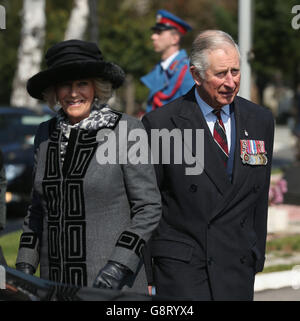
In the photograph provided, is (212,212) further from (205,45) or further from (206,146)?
(205,45)

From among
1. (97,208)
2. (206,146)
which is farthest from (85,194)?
(206,146)

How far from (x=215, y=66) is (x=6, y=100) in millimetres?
47990

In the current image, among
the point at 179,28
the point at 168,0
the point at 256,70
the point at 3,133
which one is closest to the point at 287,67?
the point at 256,70

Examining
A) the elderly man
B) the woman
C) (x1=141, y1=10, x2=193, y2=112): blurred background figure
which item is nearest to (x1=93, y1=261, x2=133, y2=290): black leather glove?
the woman

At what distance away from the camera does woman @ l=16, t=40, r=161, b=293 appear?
3.76 meters

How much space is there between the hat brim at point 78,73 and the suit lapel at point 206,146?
0.35 m

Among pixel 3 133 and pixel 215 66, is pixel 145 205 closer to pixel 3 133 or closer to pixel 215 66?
pixel 215 66

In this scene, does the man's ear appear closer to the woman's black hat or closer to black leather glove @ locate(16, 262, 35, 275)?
the woman's black hat

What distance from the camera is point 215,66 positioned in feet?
13.1

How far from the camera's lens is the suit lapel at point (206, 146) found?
4012 millimetres

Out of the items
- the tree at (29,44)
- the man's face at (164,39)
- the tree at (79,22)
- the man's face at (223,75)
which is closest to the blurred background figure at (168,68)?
the man's face at (164,39)

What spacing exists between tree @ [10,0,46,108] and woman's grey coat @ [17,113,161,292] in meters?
18.3

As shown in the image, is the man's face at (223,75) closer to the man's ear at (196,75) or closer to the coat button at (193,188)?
the man's ear at (196,75)

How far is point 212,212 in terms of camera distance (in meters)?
4.00
